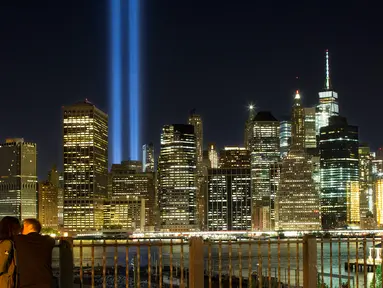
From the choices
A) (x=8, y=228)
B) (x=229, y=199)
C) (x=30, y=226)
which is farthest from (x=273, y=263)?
(x=229, y=199)

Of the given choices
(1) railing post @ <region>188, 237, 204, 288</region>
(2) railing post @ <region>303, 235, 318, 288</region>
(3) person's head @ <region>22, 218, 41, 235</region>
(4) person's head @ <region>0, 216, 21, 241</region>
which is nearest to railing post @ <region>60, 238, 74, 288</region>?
(1) railing post @ <region>188, 237, 204, 288</region>

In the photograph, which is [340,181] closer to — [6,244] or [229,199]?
[229,199]

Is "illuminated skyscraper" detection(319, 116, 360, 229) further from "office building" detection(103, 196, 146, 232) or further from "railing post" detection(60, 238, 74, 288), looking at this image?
"railing post" detection(60, 238, 74, 288)

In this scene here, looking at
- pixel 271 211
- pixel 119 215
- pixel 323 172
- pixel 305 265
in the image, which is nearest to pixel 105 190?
pixel 119 215

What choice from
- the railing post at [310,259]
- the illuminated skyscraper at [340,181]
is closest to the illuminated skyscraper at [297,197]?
the illuminated skyscraper at [340,181]

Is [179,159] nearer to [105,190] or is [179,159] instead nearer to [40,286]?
[105,190]

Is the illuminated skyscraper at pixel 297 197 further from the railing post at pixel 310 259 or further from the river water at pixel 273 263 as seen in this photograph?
the railing post at pixel 310 259
